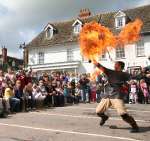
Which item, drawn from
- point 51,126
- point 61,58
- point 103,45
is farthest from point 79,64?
point 51,126

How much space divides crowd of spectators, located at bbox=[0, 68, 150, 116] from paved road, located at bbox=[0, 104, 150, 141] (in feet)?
5.94

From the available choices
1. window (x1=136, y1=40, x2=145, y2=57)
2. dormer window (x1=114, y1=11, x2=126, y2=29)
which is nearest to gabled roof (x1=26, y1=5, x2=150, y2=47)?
dormer window (x1=114, y1=11, x2=126, y2=29)

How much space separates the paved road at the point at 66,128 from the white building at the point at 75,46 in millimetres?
21872

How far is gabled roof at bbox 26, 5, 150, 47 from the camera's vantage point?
37553mm

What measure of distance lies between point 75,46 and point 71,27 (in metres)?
3.90

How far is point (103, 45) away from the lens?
1487 centimetres

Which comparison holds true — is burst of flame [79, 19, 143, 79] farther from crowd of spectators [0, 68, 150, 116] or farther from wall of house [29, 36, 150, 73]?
wall of house [29, 36, 150, 73]

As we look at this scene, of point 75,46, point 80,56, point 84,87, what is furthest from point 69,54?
point 84,87

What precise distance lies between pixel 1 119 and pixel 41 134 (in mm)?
3783

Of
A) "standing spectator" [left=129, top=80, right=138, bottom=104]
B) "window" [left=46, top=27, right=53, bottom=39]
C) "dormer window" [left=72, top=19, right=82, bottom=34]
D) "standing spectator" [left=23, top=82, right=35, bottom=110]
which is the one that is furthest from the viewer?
"window" [left=46, top=27, right=53, bottom=39]

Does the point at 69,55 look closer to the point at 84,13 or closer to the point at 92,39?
the point at 84,13

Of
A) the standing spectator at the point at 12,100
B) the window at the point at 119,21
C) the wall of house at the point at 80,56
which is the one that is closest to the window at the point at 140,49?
the wall of house at the point at 80,56

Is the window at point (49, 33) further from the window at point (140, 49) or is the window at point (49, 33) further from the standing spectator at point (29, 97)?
the standing spectator at point (29, 97)

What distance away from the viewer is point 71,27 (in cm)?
4256
